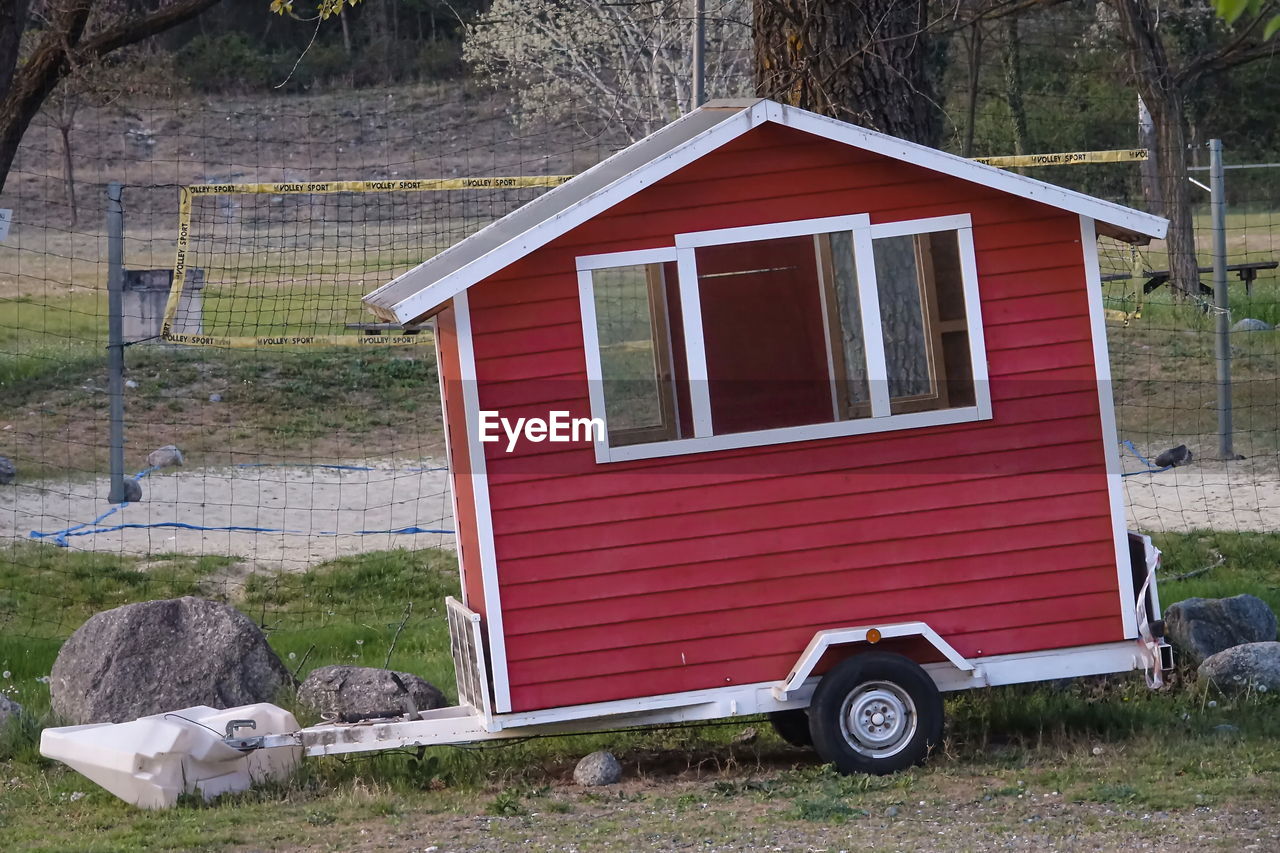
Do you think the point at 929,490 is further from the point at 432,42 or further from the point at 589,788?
the point at 432,42

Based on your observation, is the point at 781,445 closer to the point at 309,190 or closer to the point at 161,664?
the point at 161,664

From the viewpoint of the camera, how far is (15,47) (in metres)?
11.8

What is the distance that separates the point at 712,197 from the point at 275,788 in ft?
10.7

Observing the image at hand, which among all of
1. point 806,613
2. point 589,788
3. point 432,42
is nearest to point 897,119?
point 806,613

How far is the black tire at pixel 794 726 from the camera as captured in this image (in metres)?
7.60

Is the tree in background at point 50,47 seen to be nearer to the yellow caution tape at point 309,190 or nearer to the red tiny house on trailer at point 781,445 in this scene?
the yellow caution tape at point 309,190

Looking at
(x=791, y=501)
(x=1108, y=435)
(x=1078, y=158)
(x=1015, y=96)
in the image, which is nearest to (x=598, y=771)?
(x=791, y=501)

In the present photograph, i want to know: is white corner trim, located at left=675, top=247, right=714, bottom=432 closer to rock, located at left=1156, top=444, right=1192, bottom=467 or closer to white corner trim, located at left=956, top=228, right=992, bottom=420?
white corner trim, located at left=956, top=228, right=992, bottom=420

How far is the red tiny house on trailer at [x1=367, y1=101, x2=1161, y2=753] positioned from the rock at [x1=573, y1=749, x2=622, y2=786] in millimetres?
450

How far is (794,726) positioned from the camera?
25.0 feet

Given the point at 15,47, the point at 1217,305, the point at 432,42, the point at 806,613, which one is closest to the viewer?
the point at 806,613

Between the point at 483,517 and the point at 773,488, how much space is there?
126 cm

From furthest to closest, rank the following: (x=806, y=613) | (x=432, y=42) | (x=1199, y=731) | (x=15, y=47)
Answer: (x=432, y=42) → (x=15, y=47) → (x=1199, y=731) → (x=806, y=613)

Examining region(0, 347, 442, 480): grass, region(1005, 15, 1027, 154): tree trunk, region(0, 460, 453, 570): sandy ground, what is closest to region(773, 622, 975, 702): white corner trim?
region(0, 460, 453, 570): sandy ground
